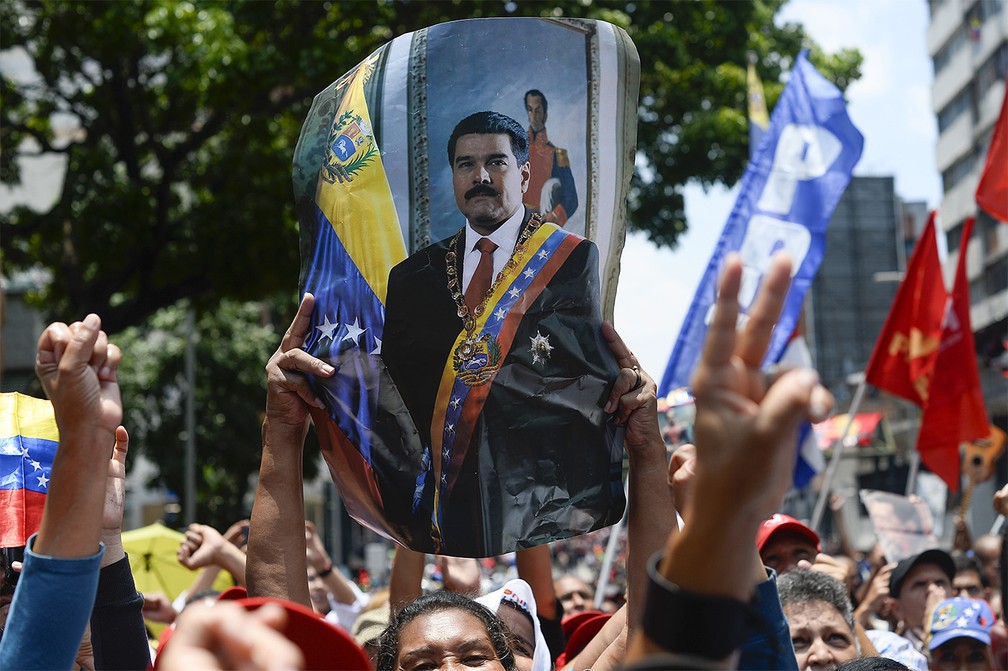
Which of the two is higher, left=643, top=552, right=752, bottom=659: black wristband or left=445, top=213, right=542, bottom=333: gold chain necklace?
left=445, top=213, right=542, bottom=333: gold chain necklace

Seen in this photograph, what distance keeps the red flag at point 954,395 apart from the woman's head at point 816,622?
560 cm

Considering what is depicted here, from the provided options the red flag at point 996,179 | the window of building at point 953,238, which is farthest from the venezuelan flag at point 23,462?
A: the window of building at point 953,238

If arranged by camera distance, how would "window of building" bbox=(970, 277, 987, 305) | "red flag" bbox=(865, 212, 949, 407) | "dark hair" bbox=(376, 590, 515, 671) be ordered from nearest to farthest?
1. "dark hair" bbox=(376, 590, 515, 671)
2. "red flag" bbox=(865, 212, 949, 407)
3. "window of building" bbox=(970, 277, 987, 305)

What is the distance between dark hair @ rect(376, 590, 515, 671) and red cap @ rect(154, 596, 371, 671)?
4.70ft

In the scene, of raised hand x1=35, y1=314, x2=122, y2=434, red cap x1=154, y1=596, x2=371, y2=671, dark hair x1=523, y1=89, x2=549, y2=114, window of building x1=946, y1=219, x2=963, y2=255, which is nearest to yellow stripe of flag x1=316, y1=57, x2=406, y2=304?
dark hair x1=523, y1=89, x2=549, y2=114

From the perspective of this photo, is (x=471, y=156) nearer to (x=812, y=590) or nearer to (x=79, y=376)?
(x=79, y=376)

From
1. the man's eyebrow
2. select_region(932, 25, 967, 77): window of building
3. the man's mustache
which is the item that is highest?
select_region(932, 25, 967, 77): window of building

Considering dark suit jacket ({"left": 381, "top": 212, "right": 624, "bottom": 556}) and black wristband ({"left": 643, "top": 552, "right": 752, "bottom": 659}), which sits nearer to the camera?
black wristband ({"left": 643, "top": 552, "right": 752, "bottom": 659})

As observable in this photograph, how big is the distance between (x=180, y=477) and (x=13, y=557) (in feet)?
74.0

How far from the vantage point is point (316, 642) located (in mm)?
1790

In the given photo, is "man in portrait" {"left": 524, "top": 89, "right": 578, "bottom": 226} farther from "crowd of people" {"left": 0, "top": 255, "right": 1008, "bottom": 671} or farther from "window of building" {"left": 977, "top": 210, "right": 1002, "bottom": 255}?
"window of building" {"left": 977, "top": 210, "right": 1002, "bottom": 255}

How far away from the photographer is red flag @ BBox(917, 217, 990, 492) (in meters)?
9.02

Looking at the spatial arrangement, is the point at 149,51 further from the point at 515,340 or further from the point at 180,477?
the point at 180,477

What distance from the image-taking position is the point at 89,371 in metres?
2.01
